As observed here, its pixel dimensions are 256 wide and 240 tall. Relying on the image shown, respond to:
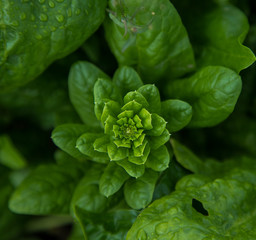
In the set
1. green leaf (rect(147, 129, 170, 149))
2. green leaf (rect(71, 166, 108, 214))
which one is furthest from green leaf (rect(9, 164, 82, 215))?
green leaf (rect(147, 129, 170, 149))

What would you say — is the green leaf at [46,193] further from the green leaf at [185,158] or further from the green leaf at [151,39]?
the green leaf at [151,39]

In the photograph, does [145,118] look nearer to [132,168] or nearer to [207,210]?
[132,168]

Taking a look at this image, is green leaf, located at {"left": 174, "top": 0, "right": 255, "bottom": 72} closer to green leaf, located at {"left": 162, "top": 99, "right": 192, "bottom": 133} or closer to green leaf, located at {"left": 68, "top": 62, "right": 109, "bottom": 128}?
green leaf, located at {"left": 162, "top": 99, "right": 192, "bottom": 133}

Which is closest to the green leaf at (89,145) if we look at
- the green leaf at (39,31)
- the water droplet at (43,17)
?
the green leaf at (39,31)

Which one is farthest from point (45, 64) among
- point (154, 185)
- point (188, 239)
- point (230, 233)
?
point (230, 233)

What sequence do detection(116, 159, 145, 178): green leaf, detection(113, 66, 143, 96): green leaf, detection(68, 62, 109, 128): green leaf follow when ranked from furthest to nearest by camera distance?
1. detection(68, 62, 109, 128): green leaf
2. detection(113, 66, 143, 96): green leaf
3. detection(116, 159, 145, 178): green leaf

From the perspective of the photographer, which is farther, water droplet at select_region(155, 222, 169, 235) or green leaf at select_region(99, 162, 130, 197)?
green leaf at select_region(99, 162, 130, 197)

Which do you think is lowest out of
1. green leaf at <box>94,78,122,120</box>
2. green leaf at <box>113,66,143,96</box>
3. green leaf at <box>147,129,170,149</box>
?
green leaf at <box>147,129,170,149</box>

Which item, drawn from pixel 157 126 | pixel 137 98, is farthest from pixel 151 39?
pixel 157 126
